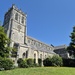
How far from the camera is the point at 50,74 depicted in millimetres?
17453

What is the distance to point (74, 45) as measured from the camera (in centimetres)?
4084

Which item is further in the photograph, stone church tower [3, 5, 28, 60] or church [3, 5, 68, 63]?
stone church tower [3, 5, 28, 60]

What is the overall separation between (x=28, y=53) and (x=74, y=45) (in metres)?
16.6

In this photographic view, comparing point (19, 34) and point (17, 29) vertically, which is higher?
point (17, 29)

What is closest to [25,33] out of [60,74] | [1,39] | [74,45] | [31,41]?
[31,41]

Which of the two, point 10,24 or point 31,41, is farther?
point 31,41

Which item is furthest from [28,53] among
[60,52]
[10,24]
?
[60,52]

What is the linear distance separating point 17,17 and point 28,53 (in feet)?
61.2

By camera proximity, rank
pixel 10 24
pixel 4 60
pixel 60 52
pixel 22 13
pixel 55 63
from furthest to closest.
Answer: pixel 60 52, pixel 22 13, pixel 10 24, pixel 55 63, pixel 4 60

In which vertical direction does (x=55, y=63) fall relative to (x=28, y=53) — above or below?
below

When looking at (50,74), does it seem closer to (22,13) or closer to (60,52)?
(22,13)

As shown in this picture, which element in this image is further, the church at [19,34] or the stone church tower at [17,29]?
the stone church tower at [17,29]

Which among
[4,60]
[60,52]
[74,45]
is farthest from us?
[60,52]

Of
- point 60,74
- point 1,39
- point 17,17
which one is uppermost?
→ point 17,17
